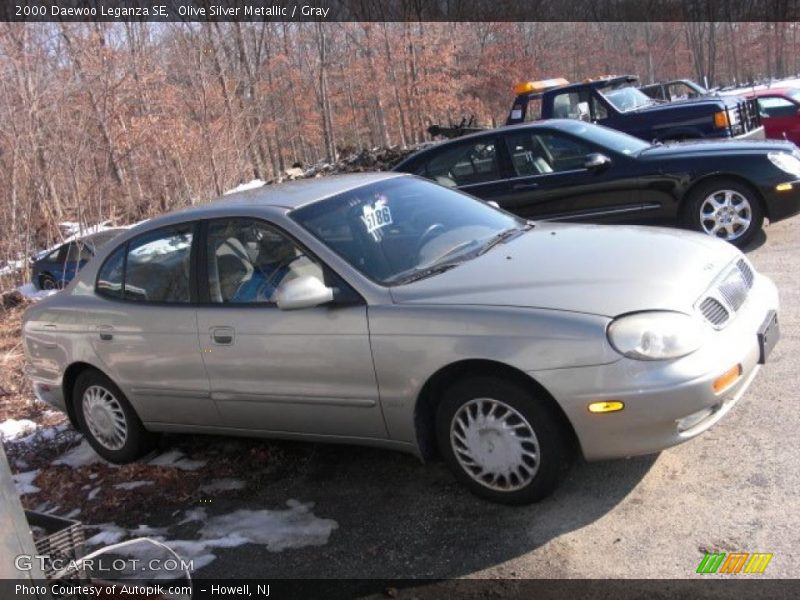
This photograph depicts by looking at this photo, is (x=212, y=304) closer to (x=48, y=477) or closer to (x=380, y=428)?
(x=380, y=428)

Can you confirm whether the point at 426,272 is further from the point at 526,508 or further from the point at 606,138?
the point at 606,138

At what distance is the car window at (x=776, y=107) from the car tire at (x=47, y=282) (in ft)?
45.8

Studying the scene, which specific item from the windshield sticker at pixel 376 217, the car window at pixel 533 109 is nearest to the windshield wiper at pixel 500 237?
the windshield sticker at pixel 376 217

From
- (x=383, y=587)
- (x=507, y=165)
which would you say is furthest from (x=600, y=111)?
(x=383, y=587)

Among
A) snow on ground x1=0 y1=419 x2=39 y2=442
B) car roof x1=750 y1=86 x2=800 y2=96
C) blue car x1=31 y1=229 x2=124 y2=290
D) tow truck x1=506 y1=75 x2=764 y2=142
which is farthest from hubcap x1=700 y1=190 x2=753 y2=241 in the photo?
blue car x1=31 y1=229 x2=124 y2=290

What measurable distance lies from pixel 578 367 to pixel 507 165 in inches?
213

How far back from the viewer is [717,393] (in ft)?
10.5

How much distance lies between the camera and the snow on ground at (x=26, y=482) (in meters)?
4.93

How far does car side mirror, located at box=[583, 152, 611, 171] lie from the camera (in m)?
7.48

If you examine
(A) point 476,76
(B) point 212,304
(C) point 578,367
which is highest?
(A) point 476,76

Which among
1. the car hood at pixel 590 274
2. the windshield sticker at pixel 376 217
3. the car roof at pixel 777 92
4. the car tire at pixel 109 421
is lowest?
the car tire at pixel 109 421

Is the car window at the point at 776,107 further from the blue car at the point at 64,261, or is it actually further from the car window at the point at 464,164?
the blue car at the point at 64,261

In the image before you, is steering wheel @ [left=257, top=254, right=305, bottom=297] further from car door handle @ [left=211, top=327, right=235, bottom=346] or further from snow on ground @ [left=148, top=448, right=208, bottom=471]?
snow on ground @ [left=148, top=448, right=208, bottom=471]

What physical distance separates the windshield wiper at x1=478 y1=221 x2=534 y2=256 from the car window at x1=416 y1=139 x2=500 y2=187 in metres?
3.77
